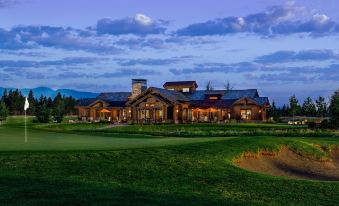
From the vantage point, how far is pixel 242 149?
2259cm

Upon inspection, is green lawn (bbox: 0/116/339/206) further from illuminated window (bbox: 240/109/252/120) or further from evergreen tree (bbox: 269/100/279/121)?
evergreen tree (bbox: 269/100/279/121)

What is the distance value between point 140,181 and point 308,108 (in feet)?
281

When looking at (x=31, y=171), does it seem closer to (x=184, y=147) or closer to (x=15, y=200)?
(x=15, y=200)

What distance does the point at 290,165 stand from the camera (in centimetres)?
2309

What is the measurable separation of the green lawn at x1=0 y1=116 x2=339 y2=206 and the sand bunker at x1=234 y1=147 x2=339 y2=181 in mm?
1848

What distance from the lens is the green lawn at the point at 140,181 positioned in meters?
11.4

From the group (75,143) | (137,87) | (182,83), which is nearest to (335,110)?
(75,143)

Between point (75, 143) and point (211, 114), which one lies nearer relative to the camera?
point (75, 143)

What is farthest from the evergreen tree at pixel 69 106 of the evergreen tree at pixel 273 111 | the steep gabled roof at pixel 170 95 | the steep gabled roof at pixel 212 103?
the evergreen tree at pixel 273 111

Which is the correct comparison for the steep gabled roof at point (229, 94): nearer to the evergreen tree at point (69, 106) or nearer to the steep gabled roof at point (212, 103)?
the steep gabled roof at point (212, 103)

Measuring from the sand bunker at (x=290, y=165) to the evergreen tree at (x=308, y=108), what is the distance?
7036cm

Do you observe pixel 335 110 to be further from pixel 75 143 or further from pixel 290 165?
pixel 75 143

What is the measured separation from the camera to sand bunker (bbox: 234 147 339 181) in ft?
68.2

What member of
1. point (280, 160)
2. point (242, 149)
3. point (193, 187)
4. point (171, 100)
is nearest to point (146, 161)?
point (193, 187)
